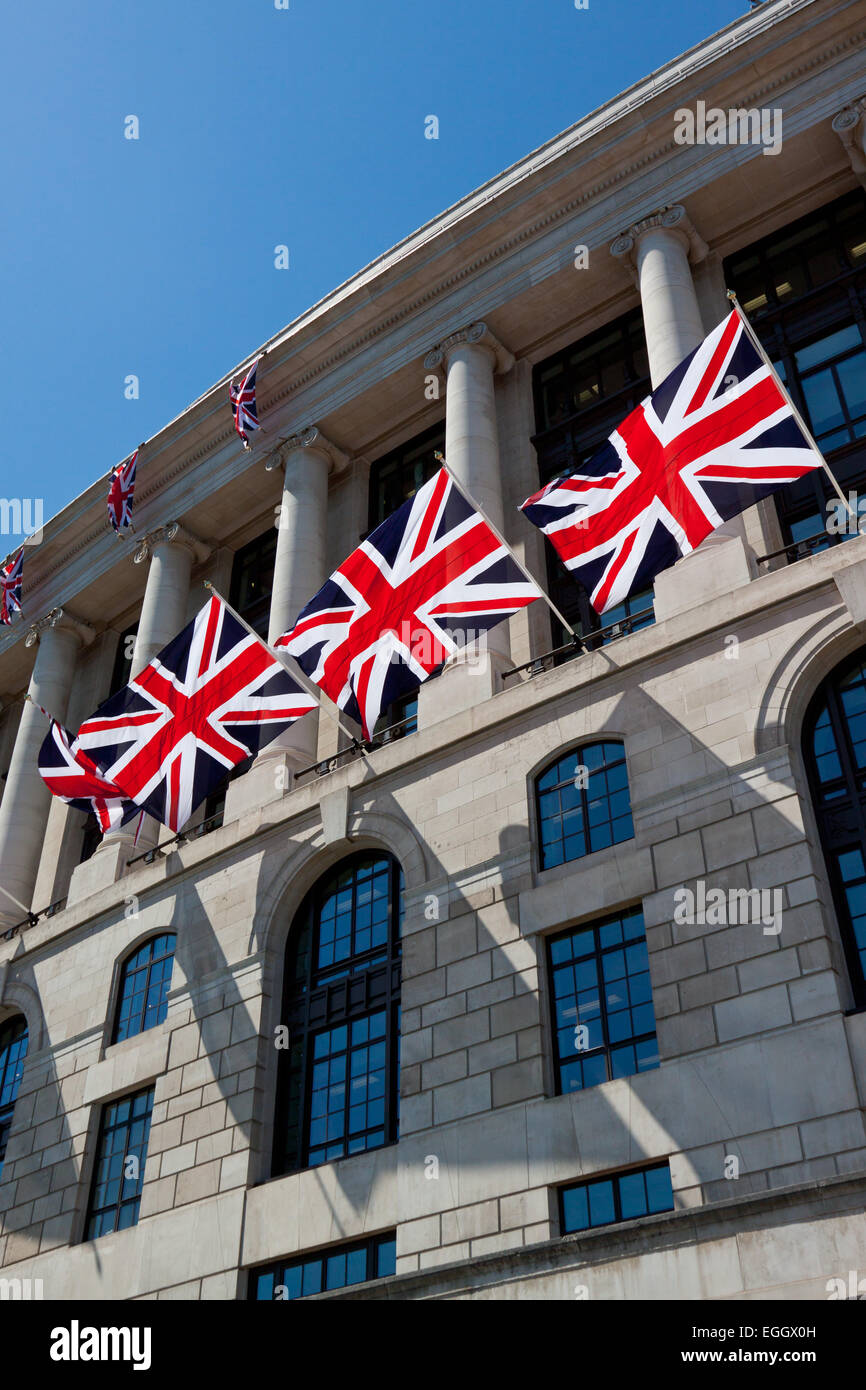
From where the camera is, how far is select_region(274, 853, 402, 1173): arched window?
83.7 feet

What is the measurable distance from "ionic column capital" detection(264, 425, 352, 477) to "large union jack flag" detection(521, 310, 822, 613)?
49.6 feet

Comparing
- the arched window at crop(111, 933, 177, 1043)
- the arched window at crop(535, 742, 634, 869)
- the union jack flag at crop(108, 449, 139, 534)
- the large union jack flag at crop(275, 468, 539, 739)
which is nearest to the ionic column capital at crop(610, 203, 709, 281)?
the large union jack flag at crop(275, 468, 539, 739)

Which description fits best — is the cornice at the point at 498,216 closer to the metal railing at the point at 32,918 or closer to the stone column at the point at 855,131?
the stone column at the point at 855,131

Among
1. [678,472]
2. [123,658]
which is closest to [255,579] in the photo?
[123,658]

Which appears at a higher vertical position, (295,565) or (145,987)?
(295,565)

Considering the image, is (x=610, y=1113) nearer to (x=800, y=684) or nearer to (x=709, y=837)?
(x=709, y=837)

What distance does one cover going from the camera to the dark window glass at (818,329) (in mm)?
29094

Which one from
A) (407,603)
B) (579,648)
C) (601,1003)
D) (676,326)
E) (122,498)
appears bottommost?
(601,1003)

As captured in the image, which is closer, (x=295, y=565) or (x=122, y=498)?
(x=295, y=565)

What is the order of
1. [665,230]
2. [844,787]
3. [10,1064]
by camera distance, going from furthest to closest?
[665,230] → [10,1064] → [844,787]

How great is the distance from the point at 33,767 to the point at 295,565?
11293mm

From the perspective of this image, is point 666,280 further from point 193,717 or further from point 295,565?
point 193,717

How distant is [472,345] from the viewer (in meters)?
37.2
